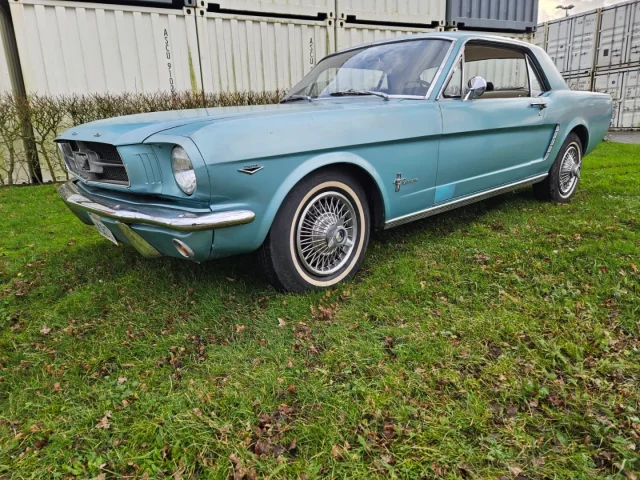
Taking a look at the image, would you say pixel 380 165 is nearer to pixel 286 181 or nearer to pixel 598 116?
pixel 286 181

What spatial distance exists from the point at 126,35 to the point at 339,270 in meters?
6.23

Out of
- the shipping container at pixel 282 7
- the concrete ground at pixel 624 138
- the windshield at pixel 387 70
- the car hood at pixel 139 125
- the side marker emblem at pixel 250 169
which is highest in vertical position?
the shipping container at pixel 282 7

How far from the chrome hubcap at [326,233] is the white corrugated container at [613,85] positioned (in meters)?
14.6

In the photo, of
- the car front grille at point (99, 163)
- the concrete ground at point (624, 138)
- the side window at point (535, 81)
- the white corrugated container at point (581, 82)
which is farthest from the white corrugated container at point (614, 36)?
the car front grille at point (99, 163)

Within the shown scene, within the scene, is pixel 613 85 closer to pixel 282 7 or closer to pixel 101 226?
pixel 282 7

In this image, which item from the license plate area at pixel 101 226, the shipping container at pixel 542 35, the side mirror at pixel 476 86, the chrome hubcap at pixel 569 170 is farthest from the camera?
the shipping container at pixel 542 35

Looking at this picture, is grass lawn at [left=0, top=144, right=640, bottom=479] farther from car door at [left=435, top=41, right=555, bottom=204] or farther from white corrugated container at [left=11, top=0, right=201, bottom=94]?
white corrugated container at [left=11, top=0, right=201, bottom=94]

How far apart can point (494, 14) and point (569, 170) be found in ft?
23.0

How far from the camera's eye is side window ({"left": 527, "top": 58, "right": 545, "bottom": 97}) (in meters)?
4.29

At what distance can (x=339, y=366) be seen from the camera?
2066mm

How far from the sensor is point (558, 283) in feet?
8.87

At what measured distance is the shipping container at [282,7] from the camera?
770 cm

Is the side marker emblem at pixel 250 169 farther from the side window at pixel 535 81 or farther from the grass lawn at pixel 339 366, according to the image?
the side window at pixel 535 81

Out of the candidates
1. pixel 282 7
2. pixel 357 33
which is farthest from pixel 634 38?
pixel 282 7
